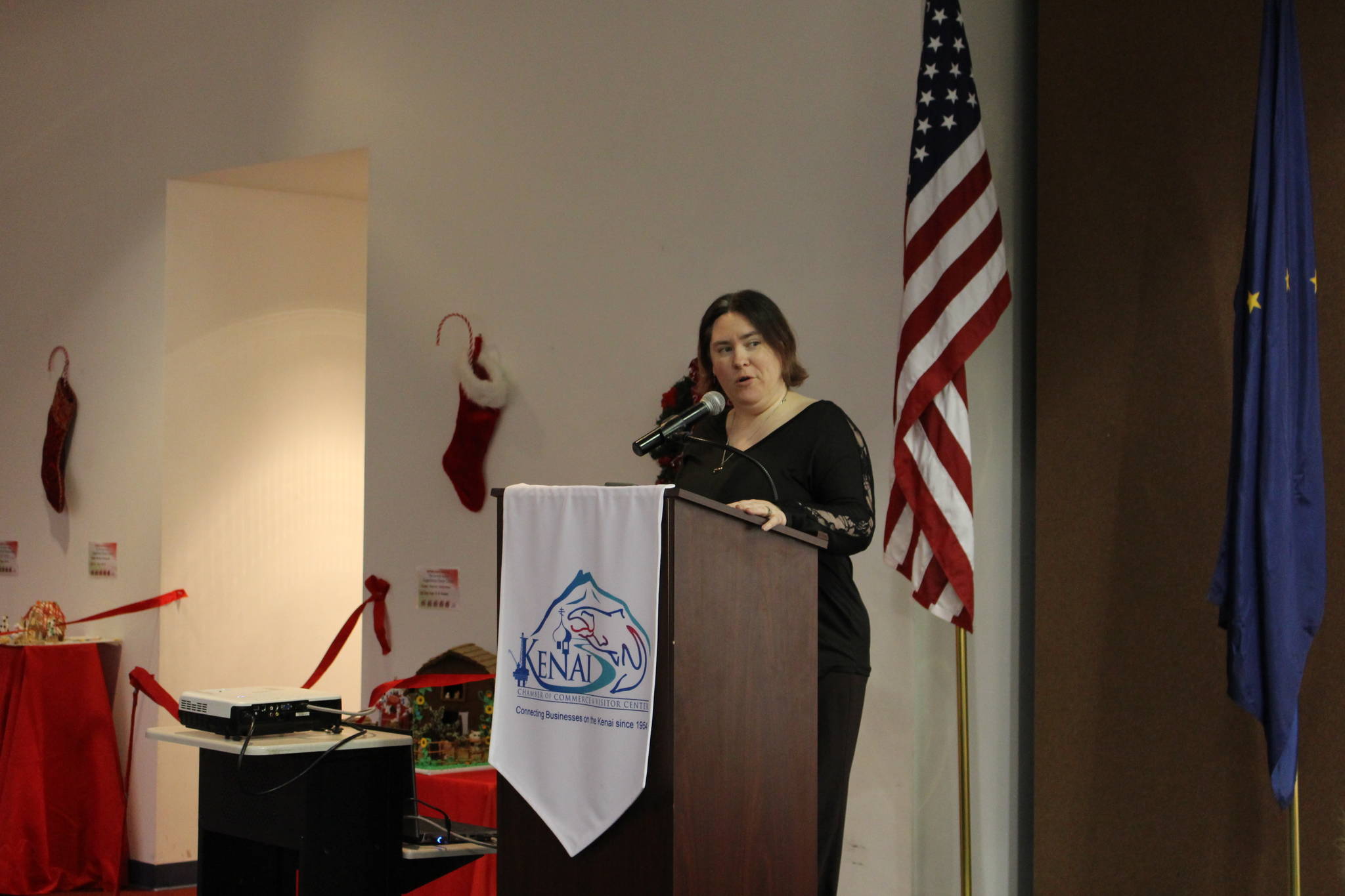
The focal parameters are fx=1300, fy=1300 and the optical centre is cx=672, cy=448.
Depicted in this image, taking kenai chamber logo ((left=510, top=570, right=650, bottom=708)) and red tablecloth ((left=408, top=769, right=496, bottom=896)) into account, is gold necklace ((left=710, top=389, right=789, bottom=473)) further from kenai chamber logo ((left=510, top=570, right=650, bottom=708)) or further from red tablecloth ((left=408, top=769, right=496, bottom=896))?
red tablecloth ((left=408, top=769, right=496, bottom=896))

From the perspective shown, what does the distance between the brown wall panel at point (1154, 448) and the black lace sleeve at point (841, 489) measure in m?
1.26

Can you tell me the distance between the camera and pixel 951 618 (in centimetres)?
355

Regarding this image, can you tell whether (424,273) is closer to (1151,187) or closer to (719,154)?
(719,154)

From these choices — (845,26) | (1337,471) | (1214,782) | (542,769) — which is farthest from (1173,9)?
(542,769)

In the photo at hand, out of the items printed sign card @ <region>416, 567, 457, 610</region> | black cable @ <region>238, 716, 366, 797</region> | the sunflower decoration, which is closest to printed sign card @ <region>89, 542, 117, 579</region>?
printed sign card @ <region>416, 567, 457, 610</region>

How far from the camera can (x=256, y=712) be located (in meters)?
2.96

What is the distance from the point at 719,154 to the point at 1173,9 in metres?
1.40

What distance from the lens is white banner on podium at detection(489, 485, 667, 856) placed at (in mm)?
2070

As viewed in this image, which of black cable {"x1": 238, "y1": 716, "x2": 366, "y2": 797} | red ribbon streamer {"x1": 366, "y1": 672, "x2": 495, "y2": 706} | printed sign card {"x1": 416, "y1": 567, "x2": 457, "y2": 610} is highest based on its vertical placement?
printed sign card {"x1": 416, "y1": 567, "x2": 457, "y2": 610}

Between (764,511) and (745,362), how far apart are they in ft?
1.86

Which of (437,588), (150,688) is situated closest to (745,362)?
(150,688)

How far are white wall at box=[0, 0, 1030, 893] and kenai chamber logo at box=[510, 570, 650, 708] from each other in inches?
71.7

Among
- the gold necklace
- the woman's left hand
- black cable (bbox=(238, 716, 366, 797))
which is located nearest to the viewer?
the woman's left hand

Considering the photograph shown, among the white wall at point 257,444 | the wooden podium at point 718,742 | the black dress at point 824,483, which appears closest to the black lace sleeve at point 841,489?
the black dress at point 824,483
